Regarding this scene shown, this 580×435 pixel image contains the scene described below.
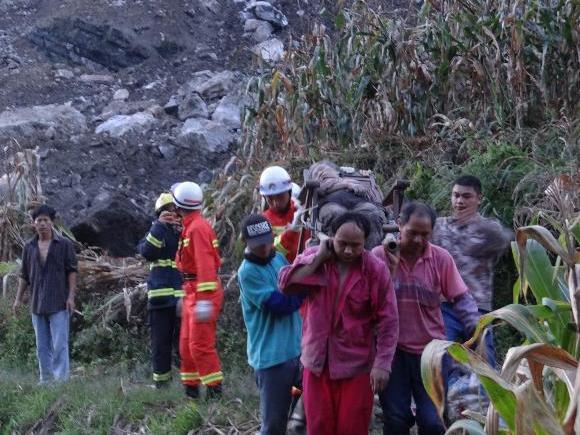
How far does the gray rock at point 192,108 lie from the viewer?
58.6 ft

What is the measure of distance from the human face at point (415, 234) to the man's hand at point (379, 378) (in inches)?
29.4

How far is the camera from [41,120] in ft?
58.4

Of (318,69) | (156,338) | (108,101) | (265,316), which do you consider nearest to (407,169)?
(318,69)

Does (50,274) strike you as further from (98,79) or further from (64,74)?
(64,74)

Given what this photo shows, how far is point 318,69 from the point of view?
11.0 metres

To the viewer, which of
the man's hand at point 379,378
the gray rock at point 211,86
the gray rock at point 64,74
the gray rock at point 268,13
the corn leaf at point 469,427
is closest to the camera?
the corn leaf at point 469,427

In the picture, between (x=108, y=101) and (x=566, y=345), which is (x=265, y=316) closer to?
(x=566, y=345)

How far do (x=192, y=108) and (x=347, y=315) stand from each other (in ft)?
42.1

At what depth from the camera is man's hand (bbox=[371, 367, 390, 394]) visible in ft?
17.8

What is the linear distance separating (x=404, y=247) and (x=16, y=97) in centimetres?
1520

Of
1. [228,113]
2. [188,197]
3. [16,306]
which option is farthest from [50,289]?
[228,113]

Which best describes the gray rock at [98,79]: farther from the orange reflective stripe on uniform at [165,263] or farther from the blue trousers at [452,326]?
the blue trousers at [452,326]

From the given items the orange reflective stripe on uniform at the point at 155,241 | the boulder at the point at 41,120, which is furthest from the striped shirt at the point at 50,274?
the boulder at the point at 41,120

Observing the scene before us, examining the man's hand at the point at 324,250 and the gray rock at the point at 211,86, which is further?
the gray rock at the point at 211,86
